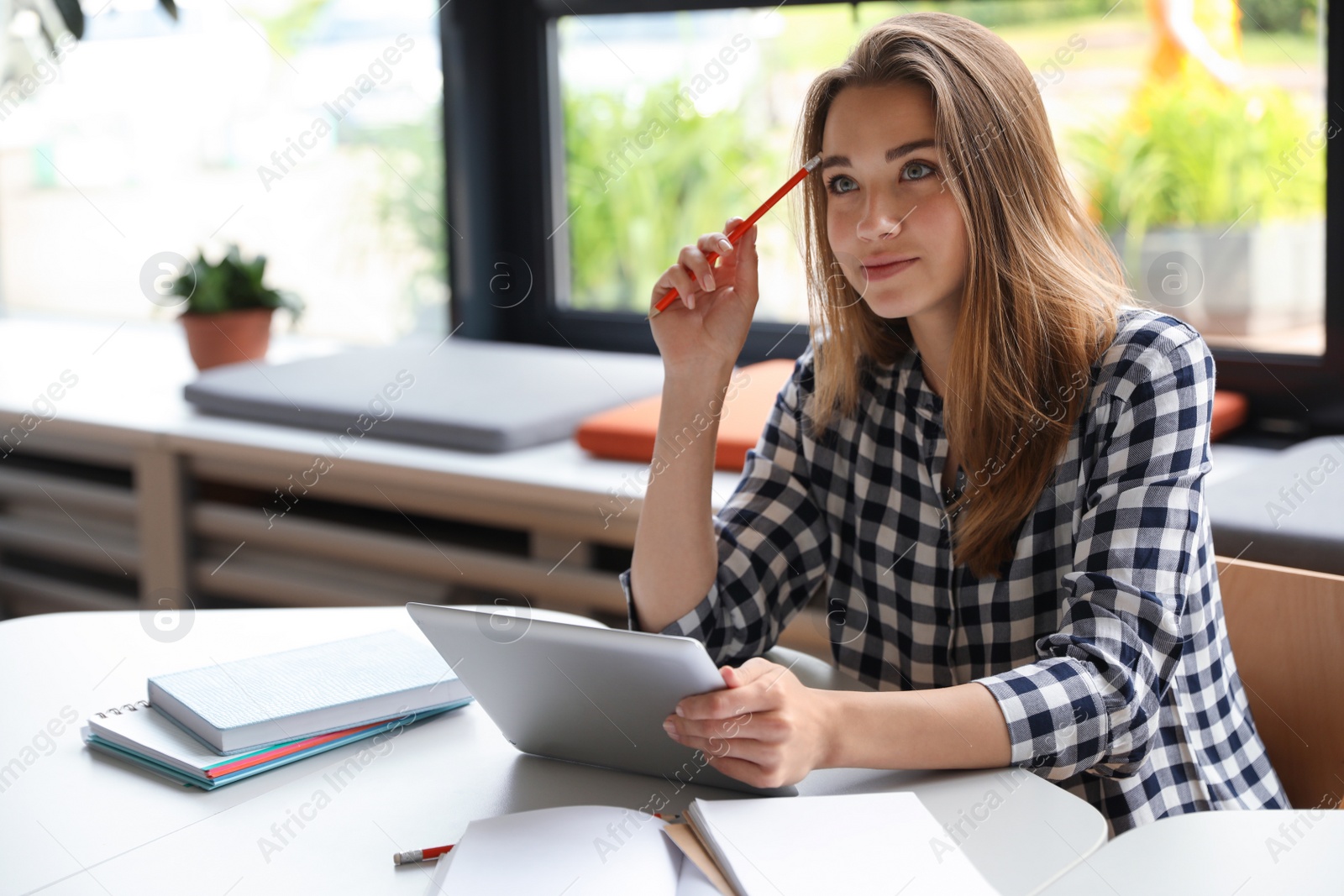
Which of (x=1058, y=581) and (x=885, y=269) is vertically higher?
(x=885, y=269)

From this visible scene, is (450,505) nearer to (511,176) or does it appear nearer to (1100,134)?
(511,176)

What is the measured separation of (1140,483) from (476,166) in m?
2.11

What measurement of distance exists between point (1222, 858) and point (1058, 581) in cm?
37

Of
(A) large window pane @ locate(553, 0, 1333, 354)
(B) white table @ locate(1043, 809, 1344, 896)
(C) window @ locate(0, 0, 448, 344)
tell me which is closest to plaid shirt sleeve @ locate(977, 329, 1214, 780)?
(B) white table @ locate(1043, 809, 1344, 896)

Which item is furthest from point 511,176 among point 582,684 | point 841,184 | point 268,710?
point 582,684

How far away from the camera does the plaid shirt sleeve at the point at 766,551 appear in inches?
48.8

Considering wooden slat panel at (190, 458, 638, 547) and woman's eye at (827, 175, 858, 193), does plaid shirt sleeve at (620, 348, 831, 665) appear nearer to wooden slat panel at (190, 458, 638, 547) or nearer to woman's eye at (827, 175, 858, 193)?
woman's eye at (827, 175, 858, 193)

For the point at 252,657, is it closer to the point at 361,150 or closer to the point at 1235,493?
the point at 1235,493

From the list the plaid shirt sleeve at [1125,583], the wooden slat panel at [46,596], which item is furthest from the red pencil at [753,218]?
the wooden slat panel at [46,596]

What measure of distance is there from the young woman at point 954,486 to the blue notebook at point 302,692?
25 cm

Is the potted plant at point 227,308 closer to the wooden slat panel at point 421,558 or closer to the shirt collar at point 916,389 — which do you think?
the wooden slat panel at point 421,558

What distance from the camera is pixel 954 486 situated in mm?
1226

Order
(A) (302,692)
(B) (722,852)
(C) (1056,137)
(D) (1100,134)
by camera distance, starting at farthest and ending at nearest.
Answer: (D) (1100,134)
(C) (1056,137)
(A) (302,692)
(B) (722,852)

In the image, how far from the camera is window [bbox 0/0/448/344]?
2912mm
